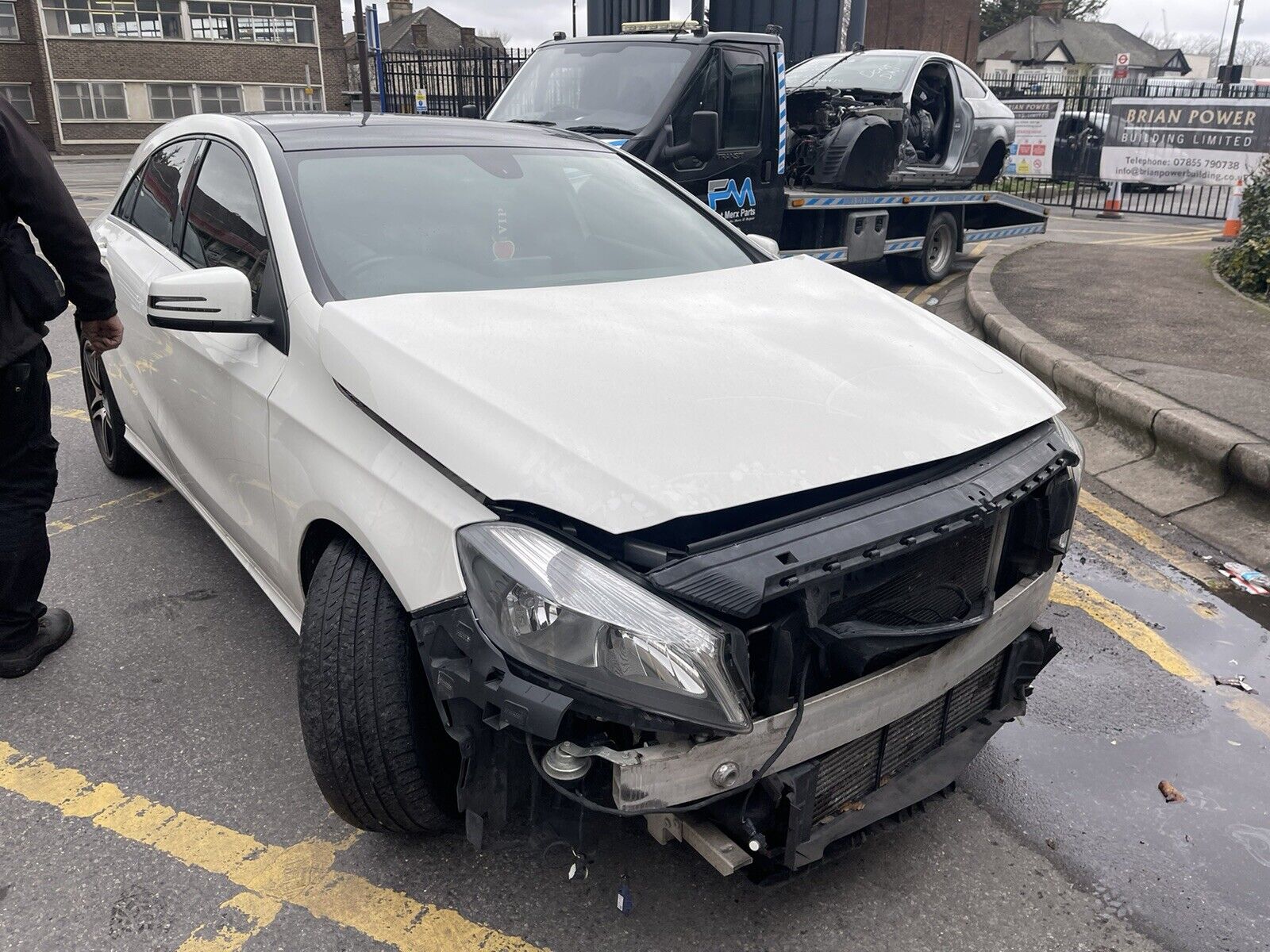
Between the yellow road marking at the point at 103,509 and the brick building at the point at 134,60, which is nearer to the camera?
the yellow road marking at the point at 103,509

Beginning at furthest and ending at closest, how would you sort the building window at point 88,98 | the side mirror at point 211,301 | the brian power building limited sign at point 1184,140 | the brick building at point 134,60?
the building window at point 88,98
the brick building at point 134,60
the brian power building limited sign at point 1184,140
the side mirror at point 211,301

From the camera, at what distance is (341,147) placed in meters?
3.14

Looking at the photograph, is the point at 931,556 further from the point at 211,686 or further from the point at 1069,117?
the point at 1069,117

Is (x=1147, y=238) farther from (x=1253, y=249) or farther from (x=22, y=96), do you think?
(x=22, y=96)

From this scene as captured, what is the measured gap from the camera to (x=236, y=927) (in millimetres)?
2197

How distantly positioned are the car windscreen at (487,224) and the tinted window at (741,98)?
15.0 feet

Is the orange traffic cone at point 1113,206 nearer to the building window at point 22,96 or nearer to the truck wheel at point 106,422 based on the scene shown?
the truck wheel at point 106,422

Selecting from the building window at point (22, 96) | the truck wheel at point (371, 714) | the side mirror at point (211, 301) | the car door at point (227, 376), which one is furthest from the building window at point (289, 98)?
the truck wheel at point (371, 714)

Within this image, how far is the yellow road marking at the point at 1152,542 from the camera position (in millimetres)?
4039

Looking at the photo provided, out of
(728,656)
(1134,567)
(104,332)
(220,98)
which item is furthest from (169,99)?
(728,656)

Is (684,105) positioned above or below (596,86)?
below

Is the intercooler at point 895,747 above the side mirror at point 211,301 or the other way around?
the other way around

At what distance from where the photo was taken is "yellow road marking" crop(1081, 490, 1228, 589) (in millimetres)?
4039

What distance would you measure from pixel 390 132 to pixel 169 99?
48.0 meters
